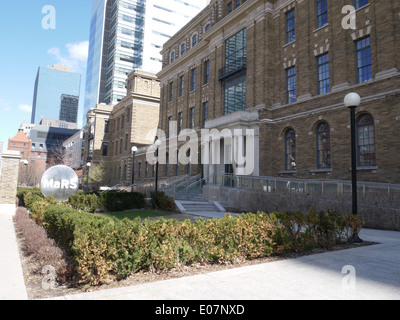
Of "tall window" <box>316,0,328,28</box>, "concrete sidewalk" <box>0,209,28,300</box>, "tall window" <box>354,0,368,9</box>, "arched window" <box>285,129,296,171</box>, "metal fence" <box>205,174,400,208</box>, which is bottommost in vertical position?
"concrete sidewalk" <box>0,209,28,300</box>

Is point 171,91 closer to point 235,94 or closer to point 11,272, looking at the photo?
point 235,94

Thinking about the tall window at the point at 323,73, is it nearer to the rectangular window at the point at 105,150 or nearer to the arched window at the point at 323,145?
the arched window at the point at 323,145

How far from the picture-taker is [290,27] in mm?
23016

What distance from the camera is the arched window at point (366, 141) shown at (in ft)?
55.4

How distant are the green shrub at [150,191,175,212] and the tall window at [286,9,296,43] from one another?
1517 centimetres

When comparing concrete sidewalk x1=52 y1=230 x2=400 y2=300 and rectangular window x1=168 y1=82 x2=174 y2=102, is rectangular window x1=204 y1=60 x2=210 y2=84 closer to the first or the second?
rectangular window x1=168 y1=82 x2=174 y2=102

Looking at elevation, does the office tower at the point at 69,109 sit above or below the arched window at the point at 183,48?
above

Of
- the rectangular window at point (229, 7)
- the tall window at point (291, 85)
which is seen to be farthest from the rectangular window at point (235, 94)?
the rectangular window at point (229, 7)

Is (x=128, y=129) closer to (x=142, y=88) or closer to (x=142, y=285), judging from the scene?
(x=142, y=88)

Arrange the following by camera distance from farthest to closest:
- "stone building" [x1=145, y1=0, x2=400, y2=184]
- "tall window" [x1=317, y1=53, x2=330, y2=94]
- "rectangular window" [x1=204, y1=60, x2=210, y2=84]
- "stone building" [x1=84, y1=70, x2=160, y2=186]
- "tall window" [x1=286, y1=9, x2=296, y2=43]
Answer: "stone building" [x1=84, y1=70, x2=160, y2=186]
"rectangular window" [x1=204, y1=60, x2=210, y2=84]
"tall window" [x1=286, y1=9, x2=296, y2=43]
"tall window" [x1=317, y1=53, x2=330, y2=94]
"stone building" [x1=145, y1=0, x2=400, y2=184]

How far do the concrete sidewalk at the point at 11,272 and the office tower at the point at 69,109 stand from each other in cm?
20056

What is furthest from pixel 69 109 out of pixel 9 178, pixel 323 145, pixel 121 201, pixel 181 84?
pixel 323 145

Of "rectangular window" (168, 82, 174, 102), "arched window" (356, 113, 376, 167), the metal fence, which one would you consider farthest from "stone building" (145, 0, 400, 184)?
"rectangular window" (168, 82, 174, 102)

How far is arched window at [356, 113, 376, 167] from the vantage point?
16.9 m
